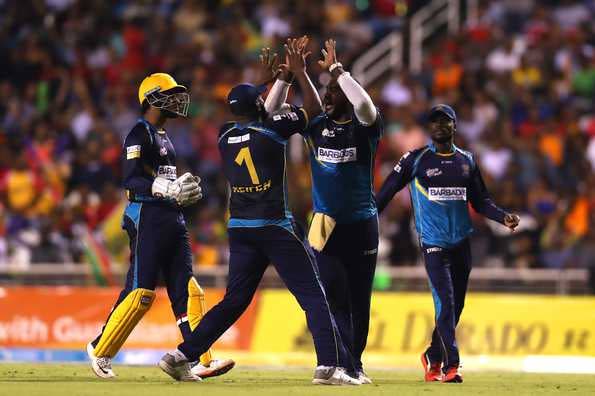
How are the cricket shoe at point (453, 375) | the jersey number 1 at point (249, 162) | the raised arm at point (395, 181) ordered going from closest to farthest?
the jersey number 1 at point (249, 162) < the cricket shoe at point (453, 375) < the raised arm at point (395, 181)

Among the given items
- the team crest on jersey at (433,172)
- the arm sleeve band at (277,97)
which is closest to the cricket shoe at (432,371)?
the team crest on jersey at (433,172)

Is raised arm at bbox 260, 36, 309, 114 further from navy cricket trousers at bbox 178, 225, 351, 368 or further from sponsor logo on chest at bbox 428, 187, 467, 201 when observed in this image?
sponsor logo on chest at bbox 428, 187, 467, 201

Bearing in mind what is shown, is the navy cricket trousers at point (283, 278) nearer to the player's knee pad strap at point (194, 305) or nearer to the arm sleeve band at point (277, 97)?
the player's knee pad strap at point (194, 305)

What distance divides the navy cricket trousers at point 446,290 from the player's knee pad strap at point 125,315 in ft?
8.62

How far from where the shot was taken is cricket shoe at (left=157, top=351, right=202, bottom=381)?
1224 centimetres

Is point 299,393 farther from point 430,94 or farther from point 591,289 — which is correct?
point 430,94

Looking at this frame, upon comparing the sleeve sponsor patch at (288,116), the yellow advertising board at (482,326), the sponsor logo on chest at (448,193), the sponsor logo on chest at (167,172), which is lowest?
the yellow advertising board at (482,326)

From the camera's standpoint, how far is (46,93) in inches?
1025

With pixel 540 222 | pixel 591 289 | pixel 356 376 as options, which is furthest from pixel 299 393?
pixel 540 222

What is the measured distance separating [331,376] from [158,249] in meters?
1.86

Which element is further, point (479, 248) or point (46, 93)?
point (46, 93)

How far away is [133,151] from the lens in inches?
494

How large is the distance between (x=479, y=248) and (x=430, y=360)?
7.06 metres

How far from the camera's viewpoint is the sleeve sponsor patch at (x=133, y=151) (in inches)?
494
